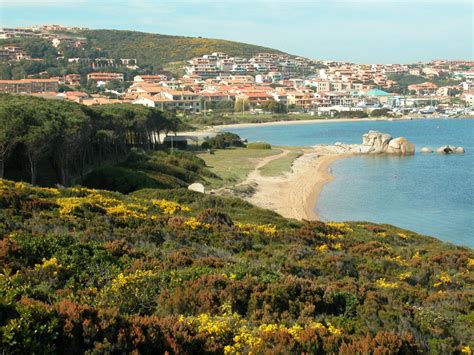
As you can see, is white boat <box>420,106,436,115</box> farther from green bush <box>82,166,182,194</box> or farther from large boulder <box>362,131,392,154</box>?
green bush <box>82,166,182,194</box>

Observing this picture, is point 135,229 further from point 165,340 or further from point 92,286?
point 165,340

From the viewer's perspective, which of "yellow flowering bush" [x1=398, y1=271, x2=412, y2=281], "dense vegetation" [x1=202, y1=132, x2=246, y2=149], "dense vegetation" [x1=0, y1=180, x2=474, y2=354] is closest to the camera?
"dense vegetation" [x1=0, y1=180, x2=474, y2=354]

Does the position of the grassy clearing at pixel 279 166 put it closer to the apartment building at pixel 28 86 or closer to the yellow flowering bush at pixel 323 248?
the yellow flowering bush at pixel 323 248

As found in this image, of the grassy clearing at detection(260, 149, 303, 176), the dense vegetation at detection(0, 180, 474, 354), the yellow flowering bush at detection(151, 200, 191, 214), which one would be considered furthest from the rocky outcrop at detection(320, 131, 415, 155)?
the dense vegetation at detection(0, 180, 474, 354)

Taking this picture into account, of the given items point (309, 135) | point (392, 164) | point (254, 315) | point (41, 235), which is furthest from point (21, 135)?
point (309, 135)

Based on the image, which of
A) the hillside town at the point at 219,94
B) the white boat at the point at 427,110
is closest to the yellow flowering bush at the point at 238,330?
the hillside town at the point at 219,94

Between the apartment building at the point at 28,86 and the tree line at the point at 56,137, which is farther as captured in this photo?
the apartment building at the point at 28,86
